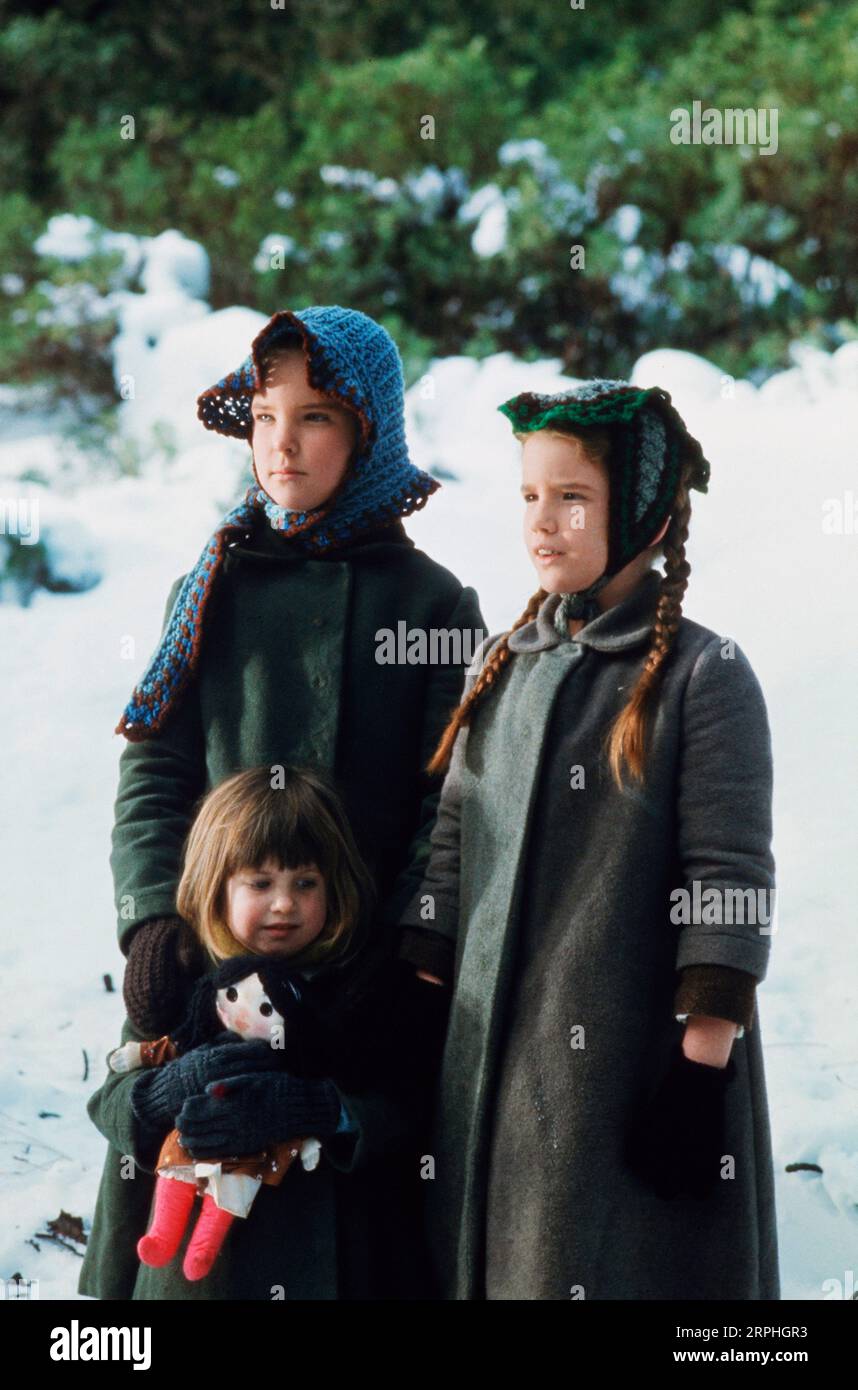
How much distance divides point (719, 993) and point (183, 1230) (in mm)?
754

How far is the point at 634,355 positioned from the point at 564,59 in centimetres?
239

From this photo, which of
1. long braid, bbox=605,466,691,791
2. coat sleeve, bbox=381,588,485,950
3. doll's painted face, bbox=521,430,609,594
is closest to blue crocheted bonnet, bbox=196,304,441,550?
coat sleeve, bbox=381,588,485,950

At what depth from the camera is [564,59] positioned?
748 cm

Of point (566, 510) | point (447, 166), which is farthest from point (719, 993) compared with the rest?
point (447, 166)

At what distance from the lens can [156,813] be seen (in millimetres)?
2375

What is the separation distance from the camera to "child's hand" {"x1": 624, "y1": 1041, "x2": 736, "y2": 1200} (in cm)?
197

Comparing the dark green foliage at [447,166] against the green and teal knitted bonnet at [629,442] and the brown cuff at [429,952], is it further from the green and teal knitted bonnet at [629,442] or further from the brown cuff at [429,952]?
the brown cuff at [429,952]

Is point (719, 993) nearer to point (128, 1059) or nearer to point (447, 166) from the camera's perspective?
point (128, 1059)

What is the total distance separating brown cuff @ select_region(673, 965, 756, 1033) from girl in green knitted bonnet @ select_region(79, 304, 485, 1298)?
1.33ft

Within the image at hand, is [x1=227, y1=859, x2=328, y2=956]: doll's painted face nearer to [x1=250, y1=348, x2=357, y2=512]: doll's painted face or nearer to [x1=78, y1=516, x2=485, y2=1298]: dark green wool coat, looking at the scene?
[x1=78, y1=516, x2=485, y2=1298]: dark green wool coat

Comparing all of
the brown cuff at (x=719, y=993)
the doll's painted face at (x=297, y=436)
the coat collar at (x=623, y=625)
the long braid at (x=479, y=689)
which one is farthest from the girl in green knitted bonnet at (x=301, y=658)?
the brown cuff at (x=719, y=993)

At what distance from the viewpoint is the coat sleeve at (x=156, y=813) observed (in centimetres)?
229

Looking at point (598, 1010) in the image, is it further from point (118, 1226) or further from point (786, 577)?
point (786, 577)
